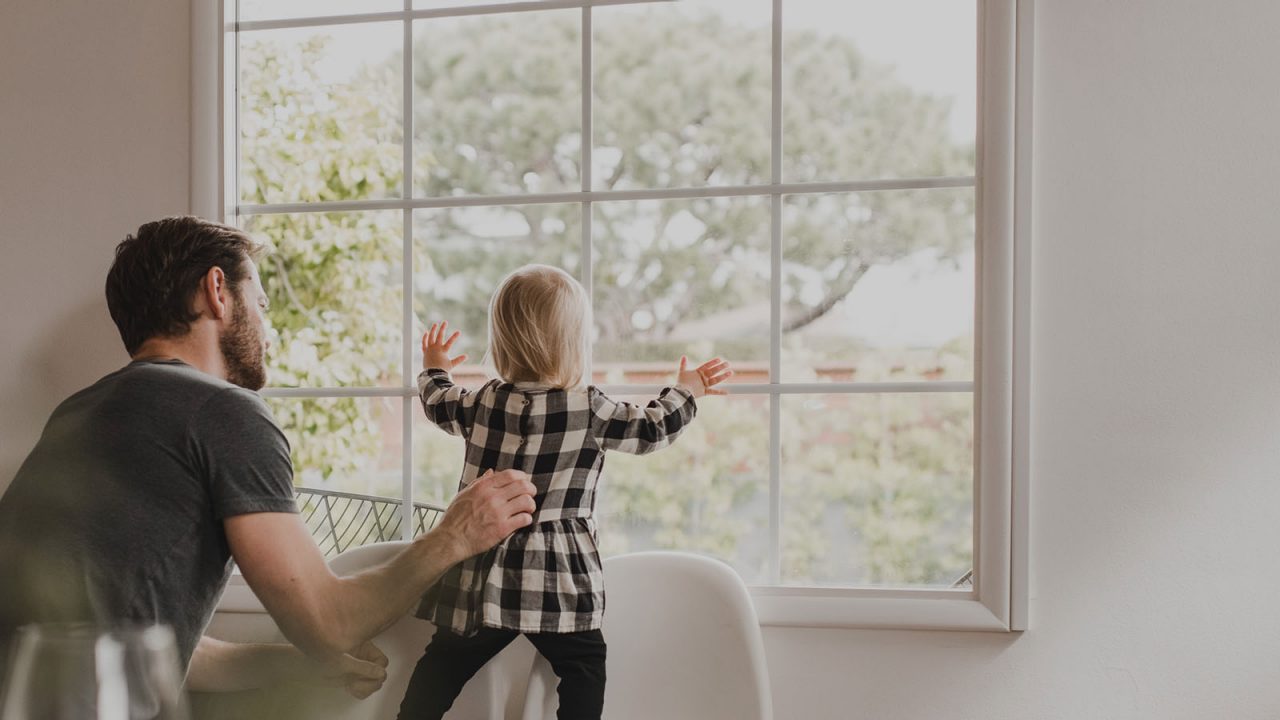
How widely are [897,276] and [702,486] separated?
1.99 m

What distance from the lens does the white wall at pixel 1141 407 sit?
171 cm

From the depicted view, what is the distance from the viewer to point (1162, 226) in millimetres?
1745

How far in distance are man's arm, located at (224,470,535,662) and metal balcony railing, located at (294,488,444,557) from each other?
2.17 ft

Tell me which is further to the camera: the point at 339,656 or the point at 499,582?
the point at 499,582

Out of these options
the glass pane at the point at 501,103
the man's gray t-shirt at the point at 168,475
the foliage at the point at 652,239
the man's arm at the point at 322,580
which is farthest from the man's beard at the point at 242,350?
the glass pane at the point at 501,103

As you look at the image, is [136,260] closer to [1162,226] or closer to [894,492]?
[1162,226]

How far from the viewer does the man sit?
1016mm

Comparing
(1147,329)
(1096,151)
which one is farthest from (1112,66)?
(1147,329)

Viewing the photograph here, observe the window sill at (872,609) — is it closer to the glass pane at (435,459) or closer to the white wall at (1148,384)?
the white wall at (1148,384)

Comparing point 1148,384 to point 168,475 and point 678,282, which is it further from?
point 678,282

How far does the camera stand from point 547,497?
167cm

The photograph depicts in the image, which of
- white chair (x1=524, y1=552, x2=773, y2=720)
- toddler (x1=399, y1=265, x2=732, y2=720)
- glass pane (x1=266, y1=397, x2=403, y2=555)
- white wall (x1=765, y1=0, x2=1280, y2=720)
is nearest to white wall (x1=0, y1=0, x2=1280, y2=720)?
white wall (x1=765, y1=0, x2=1280, y2=720)

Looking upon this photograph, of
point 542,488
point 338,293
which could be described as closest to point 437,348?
point 542,488

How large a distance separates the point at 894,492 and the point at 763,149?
1997 millimetres
